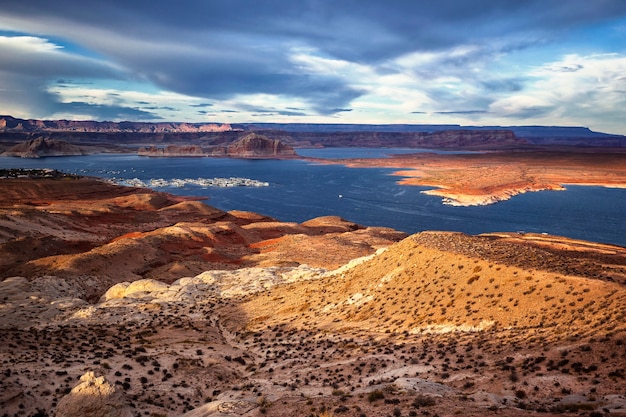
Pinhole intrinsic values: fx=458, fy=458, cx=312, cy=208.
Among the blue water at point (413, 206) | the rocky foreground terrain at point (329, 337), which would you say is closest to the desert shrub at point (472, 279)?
the rocky foreground terrain at point (329, 337)

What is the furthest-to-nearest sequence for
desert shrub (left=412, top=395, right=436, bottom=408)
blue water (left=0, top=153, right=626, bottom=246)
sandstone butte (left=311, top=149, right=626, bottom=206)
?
sandstone butte (left=311, top=149, right=626, bottom=206) → blue water (left=0, top=153, right=626, bottom=246) → desert shrub (left=412, top=395, right=436, bottom=408)

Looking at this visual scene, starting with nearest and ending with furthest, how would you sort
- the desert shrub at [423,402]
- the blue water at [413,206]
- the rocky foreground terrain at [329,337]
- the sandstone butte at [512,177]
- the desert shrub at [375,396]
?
the desert shrub at [423,402]
the desert shrub at [375,396]
the rocky foreground terrain at [329,337]
the blue water at [413,206]
the sandstone butte at [512,177]

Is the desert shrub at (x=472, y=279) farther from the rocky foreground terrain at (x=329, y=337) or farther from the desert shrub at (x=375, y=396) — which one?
the desert shrub at (x=375, y=396)

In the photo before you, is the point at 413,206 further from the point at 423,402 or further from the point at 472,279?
the point at 423,402

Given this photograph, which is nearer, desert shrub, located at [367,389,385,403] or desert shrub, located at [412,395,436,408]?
desert shrub, located at [412,395,436,408]

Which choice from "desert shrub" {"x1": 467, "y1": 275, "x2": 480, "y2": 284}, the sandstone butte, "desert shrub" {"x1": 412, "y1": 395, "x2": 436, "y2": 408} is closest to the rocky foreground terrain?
"desert shrub" {"x1": 412, "y1": 395, "x2": 436, "y2": 408}

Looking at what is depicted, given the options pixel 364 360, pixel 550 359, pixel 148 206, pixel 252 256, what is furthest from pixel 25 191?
pixel 550 359

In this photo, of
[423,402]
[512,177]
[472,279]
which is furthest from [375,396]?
[512,177]

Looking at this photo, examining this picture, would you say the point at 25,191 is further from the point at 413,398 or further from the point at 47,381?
the point at 413,398

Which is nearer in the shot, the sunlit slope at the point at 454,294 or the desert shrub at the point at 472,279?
the sunlit slope at the point at 454,294

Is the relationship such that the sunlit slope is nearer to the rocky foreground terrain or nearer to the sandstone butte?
the rocky foreground terrain
